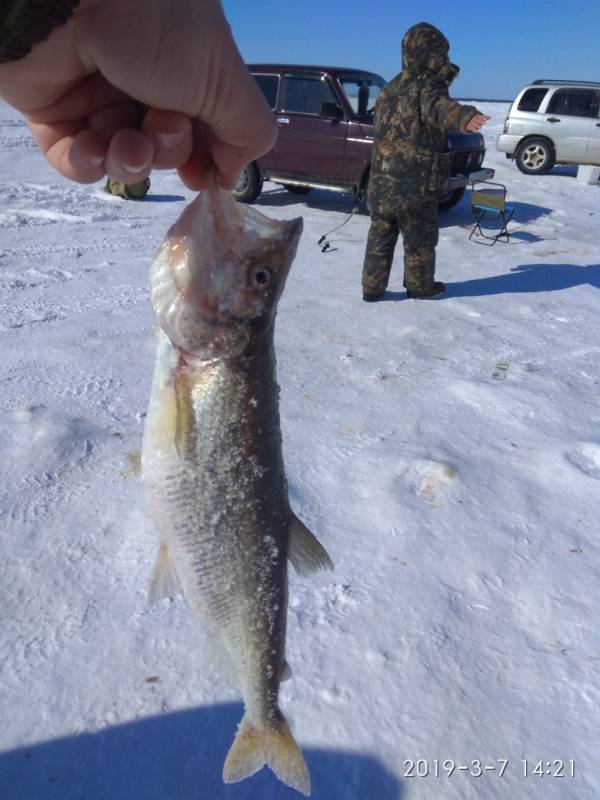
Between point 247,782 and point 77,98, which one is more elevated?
point 77,98

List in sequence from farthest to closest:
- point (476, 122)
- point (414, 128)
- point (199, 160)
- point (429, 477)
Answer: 1. point (414, 128)
2. point (476, 122)
3. point (429, 477)
4. point (199, 160)

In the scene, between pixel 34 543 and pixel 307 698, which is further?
pixel 34 543

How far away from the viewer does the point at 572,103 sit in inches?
585

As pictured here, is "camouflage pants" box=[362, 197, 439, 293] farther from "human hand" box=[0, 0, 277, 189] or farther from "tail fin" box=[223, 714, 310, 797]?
"tail fin" box=[223, 714, 310, 797]

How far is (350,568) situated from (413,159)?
468 centimetres

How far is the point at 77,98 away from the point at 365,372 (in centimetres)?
348

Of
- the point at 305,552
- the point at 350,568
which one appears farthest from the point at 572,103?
the point at 305,552

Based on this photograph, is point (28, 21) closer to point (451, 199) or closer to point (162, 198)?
point (162, 198)

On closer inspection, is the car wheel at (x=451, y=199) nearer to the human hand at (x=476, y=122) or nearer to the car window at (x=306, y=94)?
the car window at (x=306, y=94)

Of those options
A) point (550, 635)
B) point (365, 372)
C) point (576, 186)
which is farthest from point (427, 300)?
point (576, 186)

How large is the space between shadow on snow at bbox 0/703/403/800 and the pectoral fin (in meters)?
0.82

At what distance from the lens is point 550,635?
255 centimetres

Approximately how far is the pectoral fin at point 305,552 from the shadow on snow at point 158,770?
2.68 ft

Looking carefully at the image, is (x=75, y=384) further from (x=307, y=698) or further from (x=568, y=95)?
(x=568, y=95)
